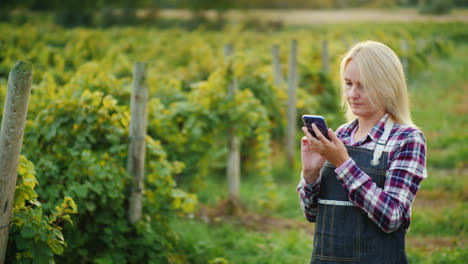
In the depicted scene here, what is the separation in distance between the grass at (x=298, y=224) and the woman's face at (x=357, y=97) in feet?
8.52

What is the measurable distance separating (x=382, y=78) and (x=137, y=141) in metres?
2.51

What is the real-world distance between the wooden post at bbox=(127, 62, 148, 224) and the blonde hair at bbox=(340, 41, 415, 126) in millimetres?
2387

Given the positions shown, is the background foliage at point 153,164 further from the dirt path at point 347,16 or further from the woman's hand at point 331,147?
the dirt path at point 347,16

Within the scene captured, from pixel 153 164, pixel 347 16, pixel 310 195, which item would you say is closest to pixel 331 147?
pixel 310 195

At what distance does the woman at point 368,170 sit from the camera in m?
2.00

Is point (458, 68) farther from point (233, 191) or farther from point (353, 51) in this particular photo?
point (353, 51)

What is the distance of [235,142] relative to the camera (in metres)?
6.26

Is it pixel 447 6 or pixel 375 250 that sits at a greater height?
pixel 447 6

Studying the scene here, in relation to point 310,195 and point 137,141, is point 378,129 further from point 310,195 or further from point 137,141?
point 137,141

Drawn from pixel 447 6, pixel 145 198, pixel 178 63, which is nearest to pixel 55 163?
pixel 145 198

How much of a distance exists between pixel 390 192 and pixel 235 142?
4.30 m

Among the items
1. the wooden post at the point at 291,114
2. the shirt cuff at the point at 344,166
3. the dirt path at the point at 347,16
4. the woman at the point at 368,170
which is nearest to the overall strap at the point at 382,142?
the woman at the point at 368,170

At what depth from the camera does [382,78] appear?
210 centimetres

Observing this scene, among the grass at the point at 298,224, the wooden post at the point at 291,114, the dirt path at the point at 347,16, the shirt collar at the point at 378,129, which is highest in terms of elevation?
the dirt path at the point at 347,16
